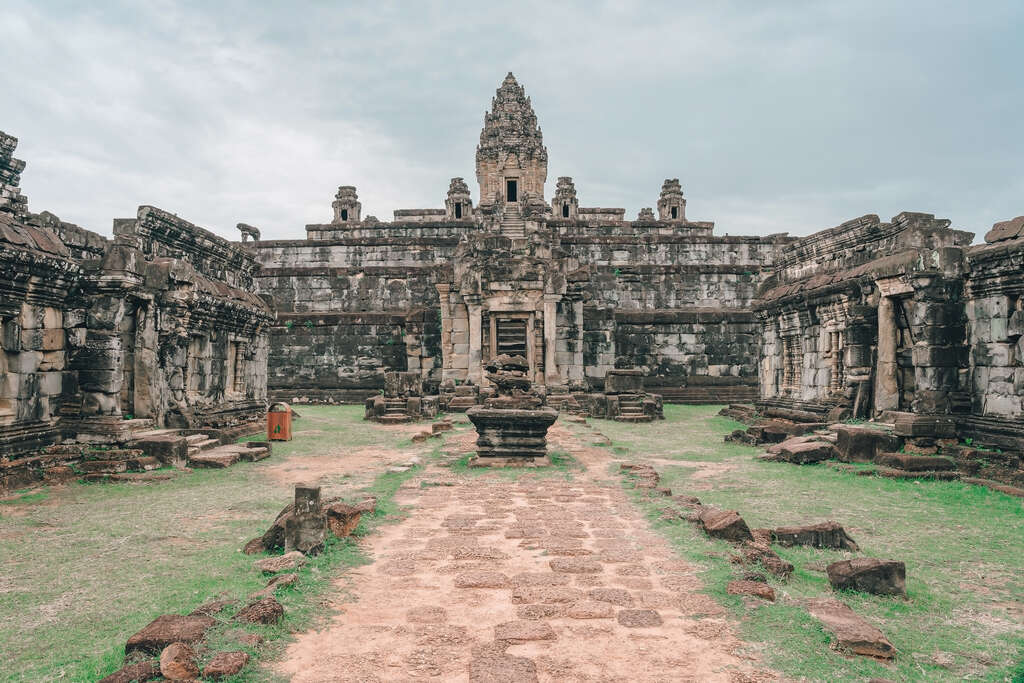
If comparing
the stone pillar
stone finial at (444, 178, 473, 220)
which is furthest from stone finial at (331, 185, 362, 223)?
the stone pillar

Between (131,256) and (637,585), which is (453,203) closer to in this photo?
(131,256)

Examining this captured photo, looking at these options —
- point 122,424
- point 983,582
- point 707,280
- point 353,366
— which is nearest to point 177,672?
point 983,582

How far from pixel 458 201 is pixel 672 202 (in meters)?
15.4

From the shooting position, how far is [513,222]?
35.8 metres

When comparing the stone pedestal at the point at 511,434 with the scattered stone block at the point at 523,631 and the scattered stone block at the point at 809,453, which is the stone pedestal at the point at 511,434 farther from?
the scattered stone block at the point at 523,631

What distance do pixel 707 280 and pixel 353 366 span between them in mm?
14849

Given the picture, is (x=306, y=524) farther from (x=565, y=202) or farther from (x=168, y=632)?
(x=565, y=202)

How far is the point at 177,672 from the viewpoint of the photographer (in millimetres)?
3141

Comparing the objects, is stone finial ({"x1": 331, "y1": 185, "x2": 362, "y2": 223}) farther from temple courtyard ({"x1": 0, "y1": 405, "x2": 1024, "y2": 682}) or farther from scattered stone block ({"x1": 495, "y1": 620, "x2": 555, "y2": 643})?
scattered stone block ({"x1": 495, "y1": 620, "x2": 555, "y2": 643})

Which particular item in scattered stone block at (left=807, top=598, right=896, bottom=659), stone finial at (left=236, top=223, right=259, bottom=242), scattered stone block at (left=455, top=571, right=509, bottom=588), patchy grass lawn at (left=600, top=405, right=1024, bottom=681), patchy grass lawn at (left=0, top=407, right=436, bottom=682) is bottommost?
patchy grass lawn at (left=600, top=405, right=1024, bottom=681)

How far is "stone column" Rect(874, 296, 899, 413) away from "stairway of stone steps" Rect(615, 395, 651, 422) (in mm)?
6534

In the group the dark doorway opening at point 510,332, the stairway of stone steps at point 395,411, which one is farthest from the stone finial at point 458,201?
the stairway of stone steps at point 395,411

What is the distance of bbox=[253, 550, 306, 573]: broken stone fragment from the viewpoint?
4762 mm

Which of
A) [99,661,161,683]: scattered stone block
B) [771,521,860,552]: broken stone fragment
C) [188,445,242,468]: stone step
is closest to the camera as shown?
[99,661,161,683]: scattered stone block
